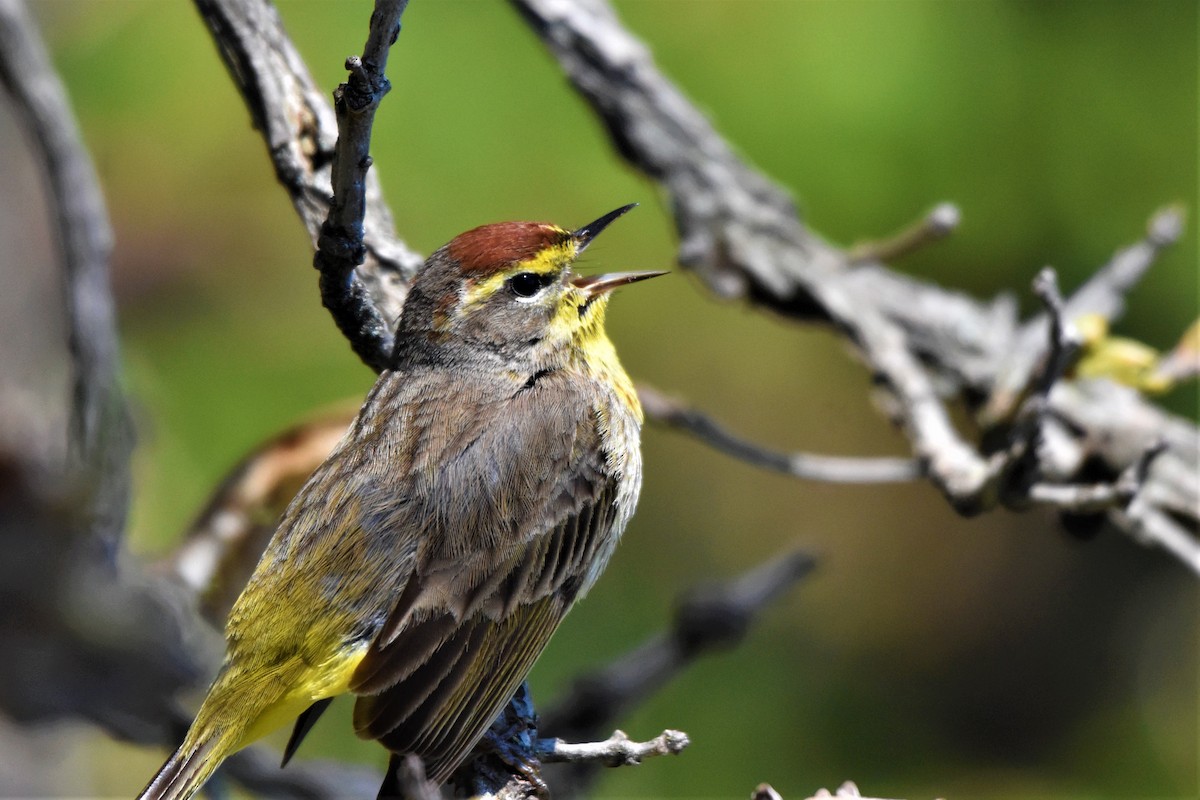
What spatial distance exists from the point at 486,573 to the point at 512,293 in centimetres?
82

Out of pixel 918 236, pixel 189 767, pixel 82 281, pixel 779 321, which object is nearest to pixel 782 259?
pixel 918 236

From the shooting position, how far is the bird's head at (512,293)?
3266 mm

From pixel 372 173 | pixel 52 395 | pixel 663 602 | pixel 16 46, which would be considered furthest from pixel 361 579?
pixel 663 602

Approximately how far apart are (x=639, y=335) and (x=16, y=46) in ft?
8.96

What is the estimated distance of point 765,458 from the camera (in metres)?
3.52

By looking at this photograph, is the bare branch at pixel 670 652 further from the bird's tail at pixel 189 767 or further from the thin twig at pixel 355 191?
the thin twig at pixel 355 191

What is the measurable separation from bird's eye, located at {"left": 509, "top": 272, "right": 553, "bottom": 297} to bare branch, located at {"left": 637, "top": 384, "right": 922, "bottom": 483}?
1.45 ft

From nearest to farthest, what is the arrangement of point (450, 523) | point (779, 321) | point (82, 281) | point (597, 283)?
1. point (82, 281)
2. point (450, 523)
3. point (597, 283)
4. point (779, 321)

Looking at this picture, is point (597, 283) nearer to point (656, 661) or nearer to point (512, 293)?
point (512, 293)

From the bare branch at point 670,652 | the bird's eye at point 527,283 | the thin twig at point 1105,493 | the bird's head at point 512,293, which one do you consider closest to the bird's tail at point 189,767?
the bare branch at point 670,652

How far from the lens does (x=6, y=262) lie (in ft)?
14.7

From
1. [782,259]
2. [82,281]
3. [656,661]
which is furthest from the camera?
[782,259]

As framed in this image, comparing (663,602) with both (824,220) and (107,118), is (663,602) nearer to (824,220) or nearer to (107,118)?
(824,220)

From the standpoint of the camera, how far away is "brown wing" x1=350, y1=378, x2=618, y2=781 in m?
2.83
